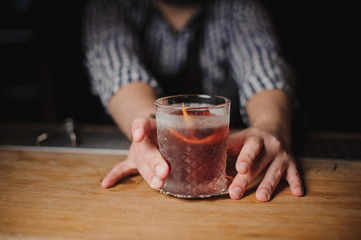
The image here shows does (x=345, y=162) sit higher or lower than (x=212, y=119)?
lower

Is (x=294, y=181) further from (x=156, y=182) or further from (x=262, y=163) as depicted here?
(x=156, y=182)

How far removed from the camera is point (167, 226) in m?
0.71

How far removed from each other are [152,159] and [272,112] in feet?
1.85

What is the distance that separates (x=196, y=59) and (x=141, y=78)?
66cm

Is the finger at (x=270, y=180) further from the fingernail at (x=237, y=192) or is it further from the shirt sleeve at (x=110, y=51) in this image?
the shirt sleeve at (x=110, y=51)

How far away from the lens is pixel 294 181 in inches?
35.4

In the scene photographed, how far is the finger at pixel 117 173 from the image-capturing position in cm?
92

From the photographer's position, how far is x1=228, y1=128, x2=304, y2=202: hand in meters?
0.84

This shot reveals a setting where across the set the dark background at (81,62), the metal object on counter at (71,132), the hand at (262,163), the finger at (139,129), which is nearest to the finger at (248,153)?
the hand at (262,163)

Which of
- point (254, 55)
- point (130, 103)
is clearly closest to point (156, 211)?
point (130, 103)

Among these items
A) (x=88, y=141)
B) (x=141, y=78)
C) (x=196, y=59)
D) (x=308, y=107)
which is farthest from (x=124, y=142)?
(x=308, y=107)

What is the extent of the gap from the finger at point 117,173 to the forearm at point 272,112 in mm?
458

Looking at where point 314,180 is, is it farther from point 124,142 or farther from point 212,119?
point 124,142

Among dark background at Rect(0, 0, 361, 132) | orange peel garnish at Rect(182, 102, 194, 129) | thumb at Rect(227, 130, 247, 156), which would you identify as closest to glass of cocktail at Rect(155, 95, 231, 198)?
orange peel garnish at Rect(182, 102, 194, 129)
